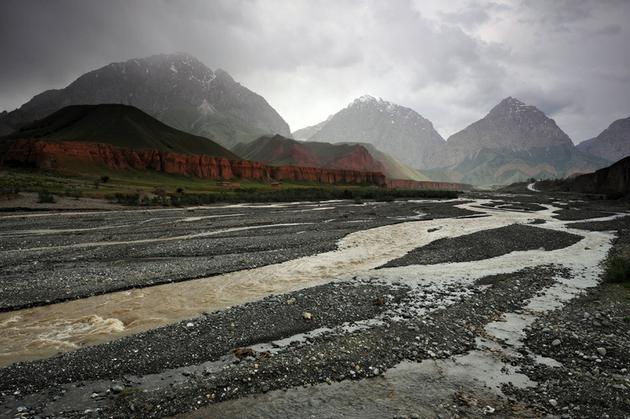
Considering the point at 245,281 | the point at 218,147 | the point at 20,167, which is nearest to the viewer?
the point at 245,281

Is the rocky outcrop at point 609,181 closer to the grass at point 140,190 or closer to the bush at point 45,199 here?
the grass at point 140,190

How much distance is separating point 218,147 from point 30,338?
182 meters

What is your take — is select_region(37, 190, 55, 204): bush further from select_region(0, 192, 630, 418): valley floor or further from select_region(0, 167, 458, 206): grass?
select_region(0, 192, 630, 418): valley floor

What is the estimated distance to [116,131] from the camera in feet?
494

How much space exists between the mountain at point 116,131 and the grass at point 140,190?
3687 cm

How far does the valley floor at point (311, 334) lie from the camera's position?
7.88 m

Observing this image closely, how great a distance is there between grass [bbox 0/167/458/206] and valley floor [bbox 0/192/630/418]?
4405 centimetres

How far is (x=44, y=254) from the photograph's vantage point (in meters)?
23.6

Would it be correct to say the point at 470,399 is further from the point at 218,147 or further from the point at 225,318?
the point at 218,147

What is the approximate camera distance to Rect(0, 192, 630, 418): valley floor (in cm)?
788

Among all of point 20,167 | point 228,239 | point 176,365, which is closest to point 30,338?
point 176,365

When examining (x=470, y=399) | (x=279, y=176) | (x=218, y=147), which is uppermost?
(x=218, y=147)

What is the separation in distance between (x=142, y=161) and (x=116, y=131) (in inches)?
1624

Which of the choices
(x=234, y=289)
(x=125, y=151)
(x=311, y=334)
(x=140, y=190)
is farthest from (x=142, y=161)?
(x=311, y=334)
